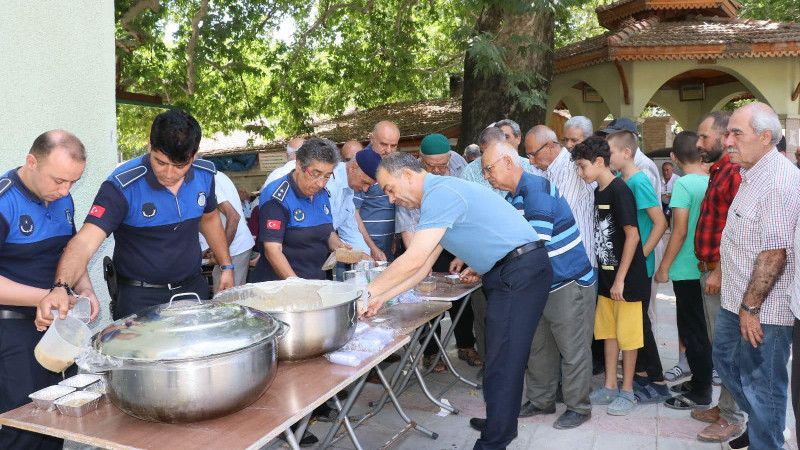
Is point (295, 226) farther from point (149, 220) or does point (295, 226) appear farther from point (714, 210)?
point (714, 210)

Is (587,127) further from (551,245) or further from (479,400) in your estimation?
(479,400)

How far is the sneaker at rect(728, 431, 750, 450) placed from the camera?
3.37 metres

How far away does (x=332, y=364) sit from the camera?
7.93 feet

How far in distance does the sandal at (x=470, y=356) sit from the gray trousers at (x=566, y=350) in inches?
39.7

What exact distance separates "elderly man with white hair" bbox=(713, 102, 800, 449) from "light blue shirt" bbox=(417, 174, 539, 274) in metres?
0.97

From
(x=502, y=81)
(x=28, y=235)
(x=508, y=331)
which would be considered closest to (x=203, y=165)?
(x=28, y=235)

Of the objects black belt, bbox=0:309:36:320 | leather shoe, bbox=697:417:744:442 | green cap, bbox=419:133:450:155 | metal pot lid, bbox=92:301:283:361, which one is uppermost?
green cap, bbox=419:133:450:155

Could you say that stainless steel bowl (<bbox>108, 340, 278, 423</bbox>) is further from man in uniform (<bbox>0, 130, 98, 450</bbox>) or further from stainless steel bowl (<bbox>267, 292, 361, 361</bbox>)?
man in uniform (<bbox>0, 130, 98, 450</bbox>)

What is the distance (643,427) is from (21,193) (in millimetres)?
3517

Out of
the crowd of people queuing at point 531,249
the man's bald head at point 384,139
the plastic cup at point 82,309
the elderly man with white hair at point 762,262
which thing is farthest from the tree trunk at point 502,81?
the plastic cup at point 82,309

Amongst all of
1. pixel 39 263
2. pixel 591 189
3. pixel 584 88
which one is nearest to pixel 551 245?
pixel 591 189

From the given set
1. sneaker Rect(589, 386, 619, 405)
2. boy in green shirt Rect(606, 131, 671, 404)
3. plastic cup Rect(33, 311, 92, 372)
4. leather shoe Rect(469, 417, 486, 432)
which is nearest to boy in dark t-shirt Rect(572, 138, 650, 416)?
sneaker Rect(589, 386, 619, 405)

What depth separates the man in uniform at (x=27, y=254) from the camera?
246 centimetres

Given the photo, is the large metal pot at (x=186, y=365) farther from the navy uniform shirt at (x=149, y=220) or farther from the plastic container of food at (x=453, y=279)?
the plastic container of food at (x=453, y=279)
